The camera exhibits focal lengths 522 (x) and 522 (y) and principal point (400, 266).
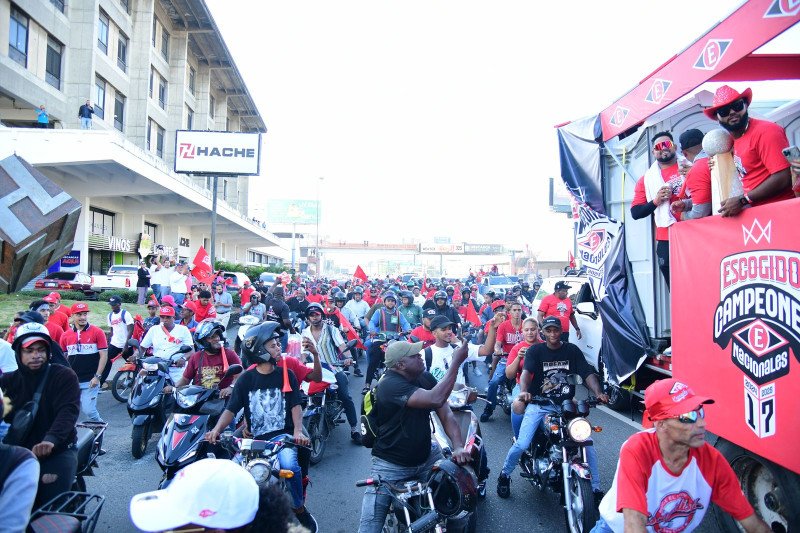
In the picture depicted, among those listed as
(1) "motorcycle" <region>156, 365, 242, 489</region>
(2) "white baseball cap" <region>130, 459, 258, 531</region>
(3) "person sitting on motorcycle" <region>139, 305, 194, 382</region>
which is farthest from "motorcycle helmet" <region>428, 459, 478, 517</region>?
(3) "person sitting on motorcycle" <region>139, 305, 194, 382</region>

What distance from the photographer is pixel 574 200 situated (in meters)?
8.10

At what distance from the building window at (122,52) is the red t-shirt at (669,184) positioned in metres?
32.1

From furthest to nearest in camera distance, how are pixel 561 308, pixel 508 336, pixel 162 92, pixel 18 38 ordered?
pixel 162 92 → pixel 18 38 → pixel 561 308 → pixel 508 336

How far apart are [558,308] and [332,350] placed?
3.86 m

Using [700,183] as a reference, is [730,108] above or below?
above

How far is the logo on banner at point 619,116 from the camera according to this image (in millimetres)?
6682

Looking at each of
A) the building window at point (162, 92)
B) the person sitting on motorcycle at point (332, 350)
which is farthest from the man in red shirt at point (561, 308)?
the building window at point (162, 92)

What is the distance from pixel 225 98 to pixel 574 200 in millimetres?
47139

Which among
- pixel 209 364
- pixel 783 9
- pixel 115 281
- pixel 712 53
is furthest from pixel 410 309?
A: pixel 115 281

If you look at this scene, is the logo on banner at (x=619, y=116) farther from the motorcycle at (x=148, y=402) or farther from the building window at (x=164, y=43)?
the building window at (x=164, y=43)

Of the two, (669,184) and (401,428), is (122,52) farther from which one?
(401,428)

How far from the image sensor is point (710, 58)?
4.89 meters

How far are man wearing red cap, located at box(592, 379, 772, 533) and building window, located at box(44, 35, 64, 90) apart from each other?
1146 inches

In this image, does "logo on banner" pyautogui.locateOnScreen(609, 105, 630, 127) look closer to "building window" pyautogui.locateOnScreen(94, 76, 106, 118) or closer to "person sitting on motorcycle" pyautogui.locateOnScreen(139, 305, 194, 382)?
"person sitting on motorcycle" pyautogui.locateOnScreen(139, 305, 194, 382)
